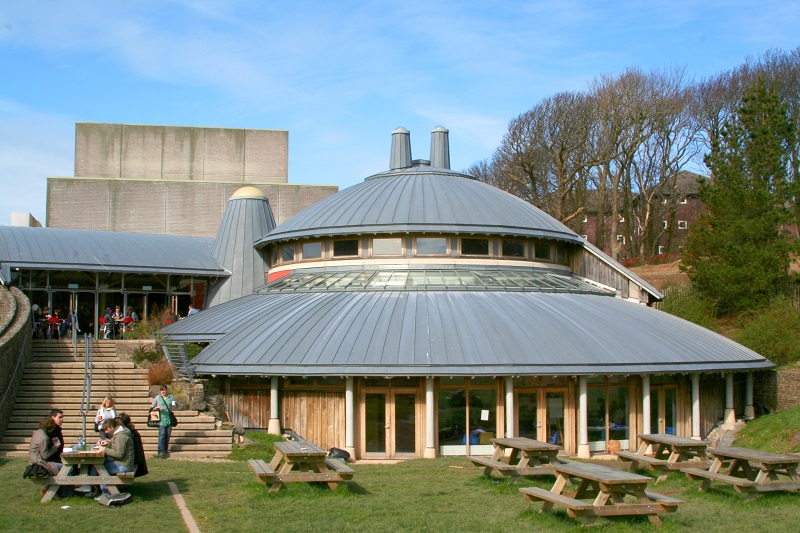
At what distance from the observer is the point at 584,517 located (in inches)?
504

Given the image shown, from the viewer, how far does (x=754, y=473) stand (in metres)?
15.9

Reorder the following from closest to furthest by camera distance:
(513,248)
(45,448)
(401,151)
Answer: (45,448) < (513,248) < (401,151)

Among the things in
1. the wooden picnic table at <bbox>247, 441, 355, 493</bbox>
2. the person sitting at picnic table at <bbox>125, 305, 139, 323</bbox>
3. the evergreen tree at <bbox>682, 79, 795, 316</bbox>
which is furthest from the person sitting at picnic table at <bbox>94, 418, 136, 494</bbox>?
the evergreen tree at <bbox>682, 79, 795, 316</bbox>

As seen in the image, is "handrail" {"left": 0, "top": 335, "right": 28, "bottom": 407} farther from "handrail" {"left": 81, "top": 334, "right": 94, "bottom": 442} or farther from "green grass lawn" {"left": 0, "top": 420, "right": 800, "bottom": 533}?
"green grass lawn" {"left": 0, "top": 420, "right": 800, "bottom": 533}

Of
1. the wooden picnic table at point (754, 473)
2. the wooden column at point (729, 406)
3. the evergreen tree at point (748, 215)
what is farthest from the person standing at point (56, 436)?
the evergreen tree at point (748, 215)

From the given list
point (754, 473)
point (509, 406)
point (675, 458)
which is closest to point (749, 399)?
point (509, 406)

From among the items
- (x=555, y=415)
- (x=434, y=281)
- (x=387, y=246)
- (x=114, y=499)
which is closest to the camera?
(x=114, y=499)

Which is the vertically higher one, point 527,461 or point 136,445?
point 136,445

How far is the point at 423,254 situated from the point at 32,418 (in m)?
→ 12.6

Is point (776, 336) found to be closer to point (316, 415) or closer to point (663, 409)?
point (663, 409)

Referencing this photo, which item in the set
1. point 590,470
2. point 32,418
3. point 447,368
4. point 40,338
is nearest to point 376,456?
point 447,368

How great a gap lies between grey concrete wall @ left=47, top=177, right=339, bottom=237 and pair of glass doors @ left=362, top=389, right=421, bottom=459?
29105mm

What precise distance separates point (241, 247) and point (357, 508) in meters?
23.3

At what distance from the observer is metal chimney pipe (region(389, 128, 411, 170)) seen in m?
35.3
